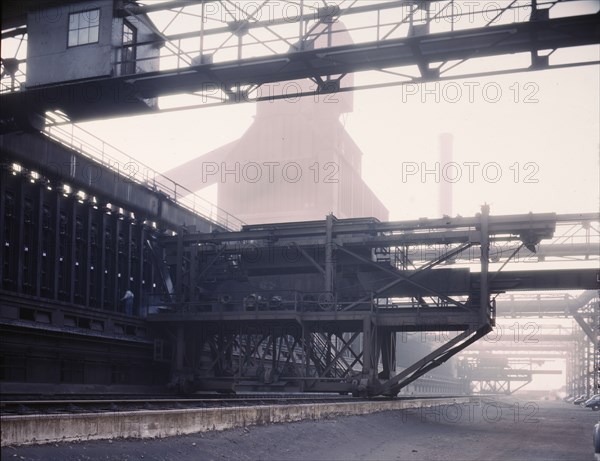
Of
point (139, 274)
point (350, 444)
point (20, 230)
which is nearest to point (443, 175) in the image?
point (139, 274)

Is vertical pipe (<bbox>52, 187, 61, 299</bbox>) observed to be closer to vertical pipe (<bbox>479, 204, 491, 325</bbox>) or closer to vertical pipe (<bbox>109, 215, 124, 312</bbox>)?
vertical pipe (<bbox>109, 215, 124, 312</bbox>)

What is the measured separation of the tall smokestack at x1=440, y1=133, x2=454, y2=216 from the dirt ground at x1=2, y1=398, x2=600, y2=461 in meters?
62.5

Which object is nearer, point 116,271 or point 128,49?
point 128,49

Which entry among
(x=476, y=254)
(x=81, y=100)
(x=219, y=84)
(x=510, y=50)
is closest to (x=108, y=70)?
(x=81, y=100)

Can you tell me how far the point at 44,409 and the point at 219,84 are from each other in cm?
775

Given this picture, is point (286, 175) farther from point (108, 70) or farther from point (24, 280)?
point (108, 70)

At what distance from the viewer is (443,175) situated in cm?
8144

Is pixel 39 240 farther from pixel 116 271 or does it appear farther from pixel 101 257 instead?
pixel 116 271

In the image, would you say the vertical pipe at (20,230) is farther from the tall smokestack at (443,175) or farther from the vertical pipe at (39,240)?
the tall smokestack at (443,175)

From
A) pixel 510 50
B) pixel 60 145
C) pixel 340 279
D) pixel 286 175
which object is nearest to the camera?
pixel 510 50

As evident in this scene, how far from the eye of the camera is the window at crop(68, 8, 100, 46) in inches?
618

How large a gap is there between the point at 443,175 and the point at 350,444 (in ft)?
233

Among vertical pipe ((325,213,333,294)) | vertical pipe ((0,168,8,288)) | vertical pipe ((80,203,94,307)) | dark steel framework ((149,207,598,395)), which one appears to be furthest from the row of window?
dark steel framework ((149,207,598,395))

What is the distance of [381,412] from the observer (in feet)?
62.3
